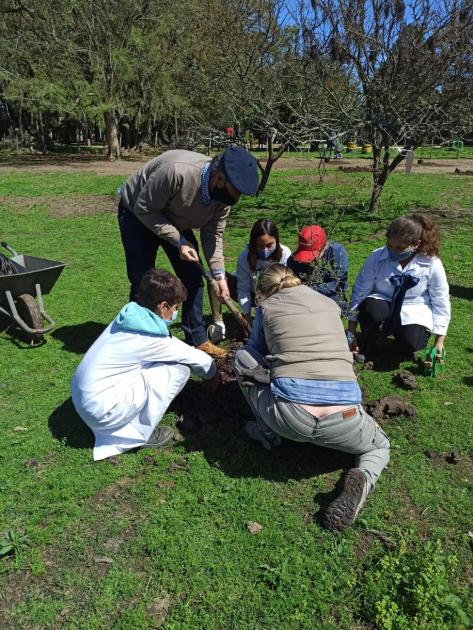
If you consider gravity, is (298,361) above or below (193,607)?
above

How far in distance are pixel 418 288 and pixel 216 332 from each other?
1.83 metres

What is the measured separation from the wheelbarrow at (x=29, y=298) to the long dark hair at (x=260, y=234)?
6.08 ft

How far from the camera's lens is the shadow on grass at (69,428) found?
131 inches

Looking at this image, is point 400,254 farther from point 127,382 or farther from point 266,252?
point 127,382

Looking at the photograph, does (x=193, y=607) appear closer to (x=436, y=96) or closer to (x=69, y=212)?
(x=436, y=96)

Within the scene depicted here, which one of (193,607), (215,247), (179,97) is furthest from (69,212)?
(179,97)

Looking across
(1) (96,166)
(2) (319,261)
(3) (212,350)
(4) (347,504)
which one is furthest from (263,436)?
(1) (96,166)

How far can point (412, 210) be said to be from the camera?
36.8ft

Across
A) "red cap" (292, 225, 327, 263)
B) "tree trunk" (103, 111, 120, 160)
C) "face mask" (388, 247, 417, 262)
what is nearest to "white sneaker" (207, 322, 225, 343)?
"red cap" (292, 225, 327, 263)

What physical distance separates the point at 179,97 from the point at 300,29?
14005 mm

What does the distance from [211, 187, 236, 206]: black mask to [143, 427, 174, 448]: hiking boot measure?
158 centimetres

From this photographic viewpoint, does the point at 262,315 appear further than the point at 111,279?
No

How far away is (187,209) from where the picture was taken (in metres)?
3.74

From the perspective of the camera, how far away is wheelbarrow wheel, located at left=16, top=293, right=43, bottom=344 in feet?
15.4
